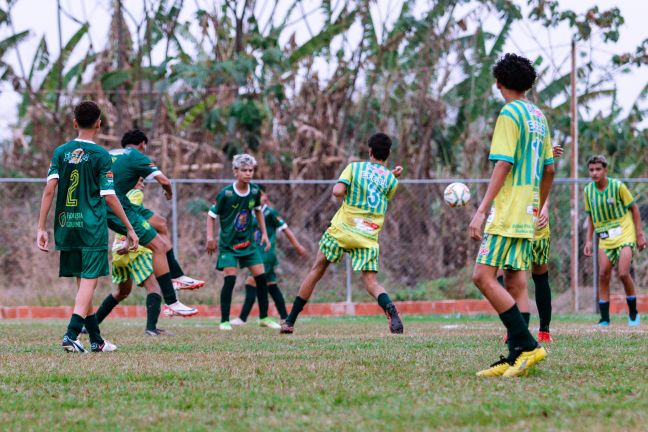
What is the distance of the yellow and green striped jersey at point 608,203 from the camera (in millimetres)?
11602

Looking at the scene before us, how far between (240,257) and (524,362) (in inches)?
243

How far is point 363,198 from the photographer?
30.3ft

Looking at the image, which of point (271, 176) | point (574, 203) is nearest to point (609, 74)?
point (574, 203)

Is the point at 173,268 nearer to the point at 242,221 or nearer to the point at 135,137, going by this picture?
the point at 242,221

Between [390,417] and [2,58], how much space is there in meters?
19.8

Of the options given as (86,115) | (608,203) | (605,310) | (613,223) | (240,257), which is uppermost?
(86,115)

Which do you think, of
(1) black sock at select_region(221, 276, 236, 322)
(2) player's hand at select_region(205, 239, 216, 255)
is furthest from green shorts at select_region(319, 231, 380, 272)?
(1) black sock at select_region(221, 276, 236, 322)

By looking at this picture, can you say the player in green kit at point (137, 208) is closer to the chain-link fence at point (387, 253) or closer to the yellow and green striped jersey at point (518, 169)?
the yellow and green striped jersey at point (518, 169)

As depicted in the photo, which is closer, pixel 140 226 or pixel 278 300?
pixel 140 226

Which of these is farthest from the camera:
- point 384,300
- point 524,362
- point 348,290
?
point 348,290

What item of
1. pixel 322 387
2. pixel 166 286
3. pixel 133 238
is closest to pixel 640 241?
pixel 166 286

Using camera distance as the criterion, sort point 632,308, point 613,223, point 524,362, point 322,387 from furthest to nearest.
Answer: point 613,223
point 632,308
point 524,362
point 322,387

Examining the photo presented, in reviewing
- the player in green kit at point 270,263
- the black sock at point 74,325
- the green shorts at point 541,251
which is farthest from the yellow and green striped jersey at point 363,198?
the player in green kit at point 270,263

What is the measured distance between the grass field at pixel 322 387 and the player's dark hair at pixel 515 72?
5.43ft
